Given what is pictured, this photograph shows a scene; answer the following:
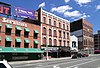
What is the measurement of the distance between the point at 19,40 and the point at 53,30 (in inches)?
638

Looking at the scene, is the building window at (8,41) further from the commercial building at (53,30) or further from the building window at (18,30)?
the commercial building at (53,30)

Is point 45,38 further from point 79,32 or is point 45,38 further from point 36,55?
point 79,32

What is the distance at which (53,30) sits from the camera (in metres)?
60.7

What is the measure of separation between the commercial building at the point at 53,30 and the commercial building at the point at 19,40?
8.70 feet

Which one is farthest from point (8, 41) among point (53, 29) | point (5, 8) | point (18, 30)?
point (53, 29)

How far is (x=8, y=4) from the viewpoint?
4678 cm

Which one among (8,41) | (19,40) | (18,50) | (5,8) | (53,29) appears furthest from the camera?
(53,29)

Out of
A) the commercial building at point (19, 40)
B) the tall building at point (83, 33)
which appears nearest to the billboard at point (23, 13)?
the commercial building at point (19, 40)

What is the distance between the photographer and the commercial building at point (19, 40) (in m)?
43.3

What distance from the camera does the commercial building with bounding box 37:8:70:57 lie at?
55688 millimetres

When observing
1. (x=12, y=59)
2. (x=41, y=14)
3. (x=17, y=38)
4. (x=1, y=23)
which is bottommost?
(x=12, y=59)

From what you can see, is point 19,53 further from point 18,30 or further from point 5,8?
point 5,8

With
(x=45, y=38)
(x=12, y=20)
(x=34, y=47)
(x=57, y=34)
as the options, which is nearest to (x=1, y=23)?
(x=12, y=20)

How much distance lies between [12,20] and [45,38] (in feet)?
45.0
